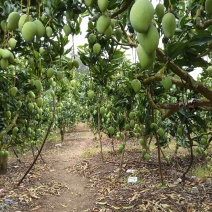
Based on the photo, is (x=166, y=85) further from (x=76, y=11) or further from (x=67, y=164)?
(x=67, y=164)

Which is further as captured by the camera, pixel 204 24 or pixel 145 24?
pixel 204 24

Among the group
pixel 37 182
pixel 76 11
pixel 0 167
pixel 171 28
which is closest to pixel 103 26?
pixel 171 28

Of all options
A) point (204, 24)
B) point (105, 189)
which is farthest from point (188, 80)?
point (105, 189)

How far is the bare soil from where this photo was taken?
293cm

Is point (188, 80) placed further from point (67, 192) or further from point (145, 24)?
point (67, 192)

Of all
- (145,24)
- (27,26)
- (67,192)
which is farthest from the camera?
(67,192)

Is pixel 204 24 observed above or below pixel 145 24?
above

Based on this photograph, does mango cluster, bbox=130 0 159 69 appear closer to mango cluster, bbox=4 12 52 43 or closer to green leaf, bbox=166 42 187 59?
mango cluster, bbox=4 12 52 43

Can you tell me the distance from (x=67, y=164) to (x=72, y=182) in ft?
5.11

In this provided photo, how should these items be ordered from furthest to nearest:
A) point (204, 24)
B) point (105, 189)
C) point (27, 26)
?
point (105, 189) → point (204, 24) → point (27, 26)

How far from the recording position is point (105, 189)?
3865 mm

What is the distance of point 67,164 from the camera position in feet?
20.1

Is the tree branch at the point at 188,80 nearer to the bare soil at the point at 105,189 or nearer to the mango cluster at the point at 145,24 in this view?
the mango cluster at the point at 145,24

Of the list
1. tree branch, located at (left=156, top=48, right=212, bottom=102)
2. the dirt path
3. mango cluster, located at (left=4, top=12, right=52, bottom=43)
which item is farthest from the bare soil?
mango cluster, located at (left=4, top=12, right=52, bottom=43)
